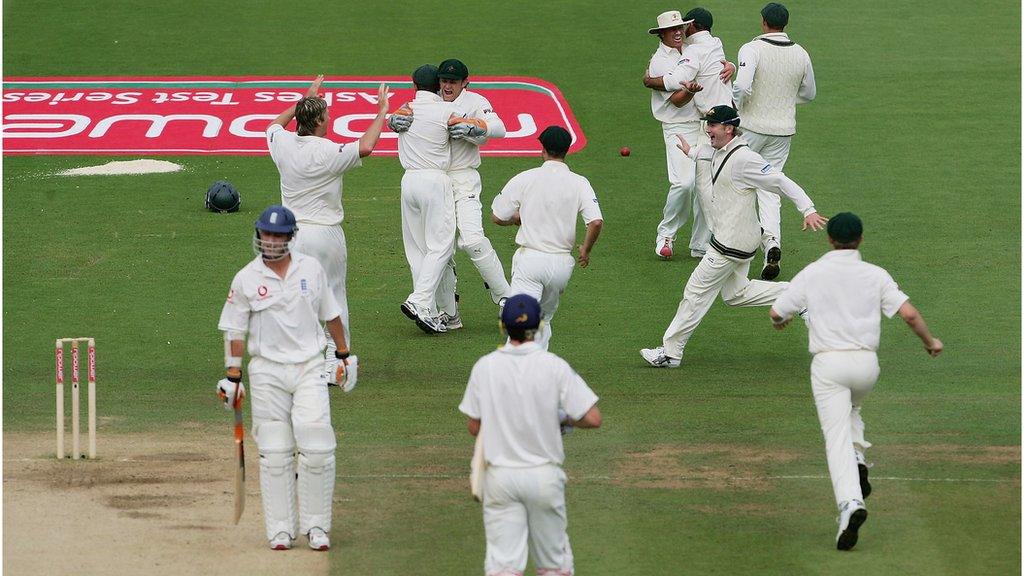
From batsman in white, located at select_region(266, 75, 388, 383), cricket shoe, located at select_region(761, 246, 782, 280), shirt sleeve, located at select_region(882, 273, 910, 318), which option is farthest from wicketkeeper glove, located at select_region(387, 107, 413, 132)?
shirt sleeve, located at select_region(882, 273, 910, 318)

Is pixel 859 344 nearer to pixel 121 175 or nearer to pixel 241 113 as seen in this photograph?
pixel 121 175

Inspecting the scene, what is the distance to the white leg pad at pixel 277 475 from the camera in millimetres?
8805

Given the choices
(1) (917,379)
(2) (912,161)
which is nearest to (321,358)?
(1) (917,379)

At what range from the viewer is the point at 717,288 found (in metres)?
12.3

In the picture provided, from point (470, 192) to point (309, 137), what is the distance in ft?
7.63

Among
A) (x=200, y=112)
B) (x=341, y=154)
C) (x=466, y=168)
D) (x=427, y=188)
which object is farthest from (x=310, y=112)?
(x=200, y=112)

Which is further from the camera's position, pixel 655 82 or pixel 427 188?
pixel 655 82

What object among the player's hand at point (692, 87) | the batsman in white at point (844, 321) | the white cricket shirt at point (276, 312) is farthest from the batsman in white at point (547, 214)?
the player's hand at point (692, 87)

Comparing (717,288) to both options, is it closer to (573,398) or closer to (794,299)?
(794,299)

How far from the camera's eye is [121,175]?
18422 millimetres

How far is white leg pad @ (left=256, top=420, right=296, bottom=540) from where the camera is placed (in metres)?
8.80

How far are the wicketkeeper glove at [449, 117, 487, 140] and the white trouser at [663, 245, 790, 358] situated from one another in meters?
2.21

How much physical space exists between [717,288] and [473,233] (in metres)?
2.26

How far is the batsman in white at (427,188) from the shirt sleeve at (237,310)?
4484 millimetres
